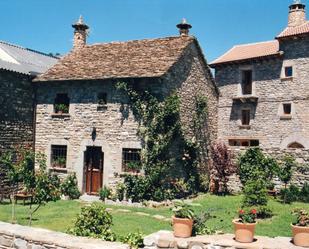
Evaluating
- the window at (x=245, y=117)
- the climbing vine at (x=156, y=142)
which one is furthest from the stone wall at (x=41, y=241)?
the window at (x=245, y=117)

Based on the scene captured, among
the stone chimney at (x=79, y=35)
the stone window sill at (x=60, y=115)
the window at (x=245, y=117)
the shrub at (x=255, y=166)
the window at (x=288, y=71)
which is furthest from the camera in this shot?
the window at (x=245, y=117)

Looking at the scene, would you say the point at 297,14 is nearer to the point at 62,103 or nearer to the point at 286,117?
the point at 286,117

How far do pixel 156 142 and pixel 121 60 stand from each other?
5.26m

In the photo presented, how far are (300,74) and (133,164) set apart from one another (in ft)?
40.7

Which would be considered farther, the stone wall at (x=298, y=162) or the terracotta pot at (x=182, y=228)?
the stone wall at (x=298, y=162)

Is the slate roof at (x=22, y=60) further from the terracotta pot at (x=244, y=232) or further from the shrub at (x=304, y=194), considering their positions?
the shrub at (x=304, y=194)

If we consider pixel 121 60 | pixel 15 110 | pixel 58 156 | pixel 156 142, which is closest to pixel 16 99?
pixel 15 110

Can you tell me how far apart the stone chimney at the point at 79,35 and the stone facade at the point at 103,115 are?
12.8ft

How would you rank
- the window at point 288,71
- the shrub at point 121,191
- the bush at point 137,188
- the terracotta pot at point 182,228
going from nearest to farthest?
the terracotta pot at point 182,228 → the bush at point 137,188 → the shrub at point 121,191 → the window at point 288,71

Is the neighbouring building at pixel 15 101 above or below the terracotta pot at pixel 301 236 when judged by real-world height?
above

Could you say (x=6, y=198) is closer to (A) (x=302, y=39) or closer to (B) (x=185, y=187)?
(B) (x=185, y=187)

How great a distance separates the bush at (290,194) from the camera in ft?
55.9

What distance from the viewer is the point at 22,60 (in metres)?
21.4

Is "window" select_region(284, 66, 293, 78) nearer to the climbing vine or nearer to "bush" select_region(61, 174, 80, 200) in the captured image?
the climbing vine
